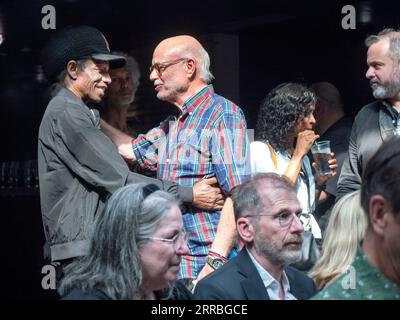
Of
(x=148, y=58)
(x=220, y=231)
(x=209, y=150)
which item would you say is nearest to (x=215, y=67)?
(x=148, y=58)

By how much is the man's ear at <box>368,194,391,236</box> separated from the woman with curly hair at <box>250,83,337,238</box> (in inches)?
94.9

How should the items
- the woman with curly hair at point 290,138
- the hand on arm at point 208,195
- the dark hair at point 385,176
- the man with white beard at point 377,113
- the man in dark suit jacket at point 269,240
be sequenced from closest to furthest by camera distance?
the dark hair at point 385,176 → the man in dark suit jacket at point 269,240 → the hand on arm at point 208,195 → the man with white beard at point 377,113 → the woman with curly hair at point 290,138

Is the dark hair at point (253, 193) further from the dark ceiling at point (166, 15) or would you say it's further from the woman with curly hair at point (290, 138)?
the dark ceiling at point (166, 15)

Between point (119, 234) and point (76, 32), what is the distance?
1.43 m

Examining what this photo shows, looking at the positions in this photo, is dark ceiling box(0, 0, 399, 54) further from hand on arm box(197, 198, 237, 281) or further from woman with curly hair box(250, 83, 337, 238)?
hand on arm box(197, 198, 237, 281)

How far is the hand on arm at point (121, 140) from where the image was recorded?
15.0 ft

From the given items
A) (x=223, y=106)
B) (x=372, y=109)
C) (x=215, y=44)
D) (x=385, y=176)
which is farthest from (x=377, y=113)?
(x=385, y=176)

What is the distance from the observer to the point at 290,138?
15.5 feet

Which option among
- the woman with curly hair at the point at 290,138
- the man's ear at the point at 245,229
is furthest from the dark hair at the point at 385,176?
the woman with curly hair at the point at 290,138

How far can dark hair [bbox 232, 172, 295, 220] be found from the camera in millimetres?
3658

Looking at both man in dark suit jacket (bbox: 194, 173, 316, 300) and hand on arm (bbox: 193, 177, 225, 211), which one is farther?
hand on arm (bbox: 193, 177, 225, 211)

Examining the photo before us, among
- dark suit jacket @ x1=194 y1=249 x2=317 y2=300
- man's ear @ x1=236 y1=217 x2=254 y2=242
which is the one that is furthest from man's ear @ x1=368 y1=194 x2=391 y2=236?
man's ear @ x1=236 y1=217 x2=254 y2=242

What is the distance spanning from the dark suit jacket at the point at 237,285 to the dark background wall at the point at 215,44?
55.1 inches
